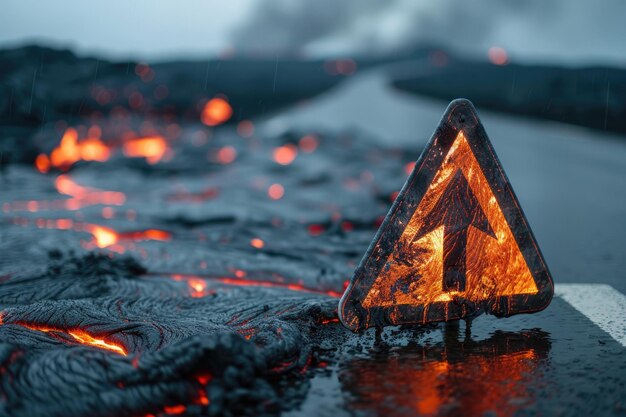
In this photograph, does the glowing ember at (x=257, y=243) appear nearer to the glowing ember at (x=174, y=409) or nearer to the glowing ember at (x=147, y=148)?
the glowing ember at (x=174, y=409)

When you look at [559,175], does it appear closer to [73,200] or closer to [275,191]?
[275,191]

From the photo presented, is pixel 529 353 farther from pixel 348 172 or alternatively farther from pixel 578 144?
pixel 578 144

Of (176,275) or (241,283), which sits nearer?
(241,283)

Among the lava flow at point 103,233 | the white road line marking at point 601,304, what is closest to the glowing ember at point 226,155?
the lava flow at point 103,233

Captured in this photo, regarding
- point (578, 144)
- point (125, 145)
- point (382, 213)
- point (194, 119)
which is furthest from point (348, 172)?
point (194, 119)

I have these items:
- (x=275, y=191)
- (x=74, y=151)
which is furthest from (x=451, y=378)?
(x=74, y=151)

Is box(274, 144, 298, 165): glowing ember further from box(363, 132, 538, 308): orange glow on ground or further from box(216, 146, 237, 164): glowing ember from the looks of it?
box(363, 132, 538, 308): orange glow on ground

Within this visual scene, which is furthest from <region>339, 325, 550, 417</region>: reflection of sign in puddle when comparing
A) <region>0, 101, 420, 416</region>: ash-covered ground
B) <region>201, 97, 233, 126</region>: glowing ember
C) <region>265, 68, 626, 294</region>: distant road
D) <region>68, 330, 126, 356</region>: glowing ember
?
<region>201, 97, 233, 126</region>: glowing ember
